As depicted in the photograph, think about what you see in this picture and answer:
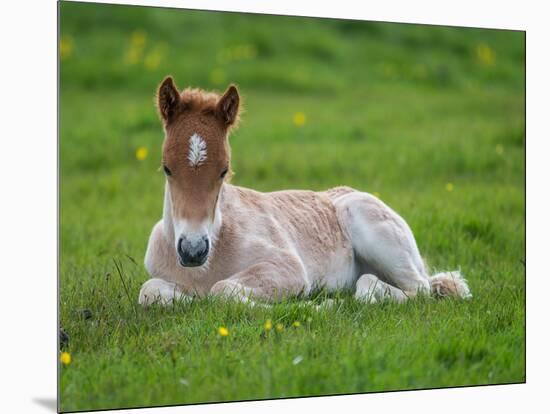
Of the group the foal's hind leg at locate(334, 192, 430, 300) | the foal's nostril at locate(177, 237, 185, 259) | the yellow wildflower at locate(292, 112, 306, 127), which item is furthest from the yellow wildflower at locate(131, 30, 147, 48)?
the foal's nostril at locate(177, 237, 185, 259)

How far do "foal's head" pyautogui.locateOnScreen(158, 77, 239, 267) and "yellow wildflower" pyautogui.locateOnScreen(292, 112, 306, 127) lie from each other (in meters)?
4.89

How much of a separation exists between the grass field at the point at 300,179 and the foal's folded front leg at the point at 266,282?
0.64 ft

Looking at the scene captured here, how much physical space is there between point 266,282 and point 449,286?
1502 mm

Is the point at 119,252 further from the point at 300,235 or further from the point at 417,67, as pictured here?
the point at 417,67

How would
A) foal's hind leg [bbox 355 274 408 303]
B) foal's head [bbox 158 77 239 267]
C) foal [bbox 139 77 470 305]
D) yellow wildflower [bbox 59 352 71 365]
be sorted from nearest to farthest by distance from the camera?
yellow wildflower [bbox 59 352 71 365] < foal's head [bbox 158 77 239 267] < foal [bbox 139 77 470 305] < foal's hind leg [bbox 355 274 408 303]

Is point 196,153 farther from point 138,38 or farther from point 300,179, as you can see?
point 138,38

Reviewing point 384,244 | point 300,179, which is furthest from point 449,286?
point 300,179

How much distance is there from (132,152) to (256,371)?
19.4 ft

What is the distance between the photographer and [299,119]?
10.1m

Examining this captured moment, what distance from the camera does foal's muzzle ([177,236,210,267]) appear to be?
15.8ft

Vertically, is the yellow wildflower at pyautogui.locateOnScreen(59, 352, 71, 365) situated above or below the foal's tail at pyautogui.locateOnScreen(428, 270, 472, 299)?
below

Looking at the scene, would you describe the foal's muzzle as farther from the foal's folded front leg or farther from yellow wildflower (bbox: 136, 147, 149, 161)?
yellow wildflower (bbox: 136, 147, 149, 161)

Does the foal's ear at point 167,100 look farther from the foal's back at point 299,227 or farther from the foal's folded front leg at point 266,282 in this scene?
the foal's folded front leg at point 266,282

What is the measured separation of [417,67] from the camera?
8898 millimetres
